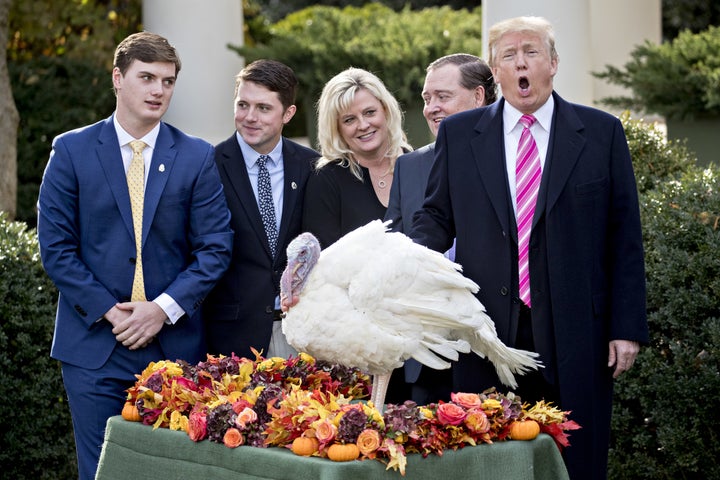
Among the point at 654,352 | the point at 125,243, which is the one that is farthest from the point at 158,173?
the point at 654,352

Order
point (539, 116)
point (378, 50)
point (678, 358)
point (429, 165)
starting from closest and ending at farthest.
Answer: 1. point (539, 116)
2. point (429, 165)
3. point (678, 358)
4. point (378, 50)

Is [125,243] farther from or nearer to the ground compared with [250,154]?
nearer to the ground

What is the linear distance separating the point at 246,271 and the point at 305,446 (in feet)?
5.66

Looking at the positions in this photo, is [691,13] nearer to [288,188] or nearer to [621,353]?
[288,188]

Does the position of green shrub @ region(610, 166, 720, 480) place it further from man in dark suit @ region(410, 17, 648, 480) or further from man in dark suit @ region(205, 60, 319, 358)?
man in dark suit @ region(205, 60, 319, 358)

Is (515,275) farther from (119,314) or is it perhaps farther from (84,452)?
Result: (84,452)

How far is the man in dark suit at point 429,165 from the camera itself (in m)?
4.57

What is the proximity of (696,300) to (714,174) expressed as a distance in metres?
0.88

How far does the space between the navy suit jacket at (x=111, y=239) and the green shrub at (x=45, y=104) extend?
6.30 meters

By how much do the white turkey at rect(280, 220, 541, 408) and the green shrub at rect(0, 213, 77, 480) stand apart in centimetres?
278

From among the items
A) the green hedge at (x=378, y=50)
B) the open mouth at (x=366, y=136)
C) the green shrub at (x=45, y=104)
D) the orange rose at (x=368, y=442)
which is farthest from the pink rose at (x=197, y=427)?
the green hedge at (x=378, y=50)

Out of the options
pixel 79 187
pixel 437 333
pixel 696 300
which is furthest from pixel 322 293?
pixel 696 300

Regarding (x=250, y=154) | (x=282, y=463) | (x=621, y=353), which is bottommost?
(x=282, y=463)

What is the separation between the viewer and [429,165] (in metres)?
4.83
